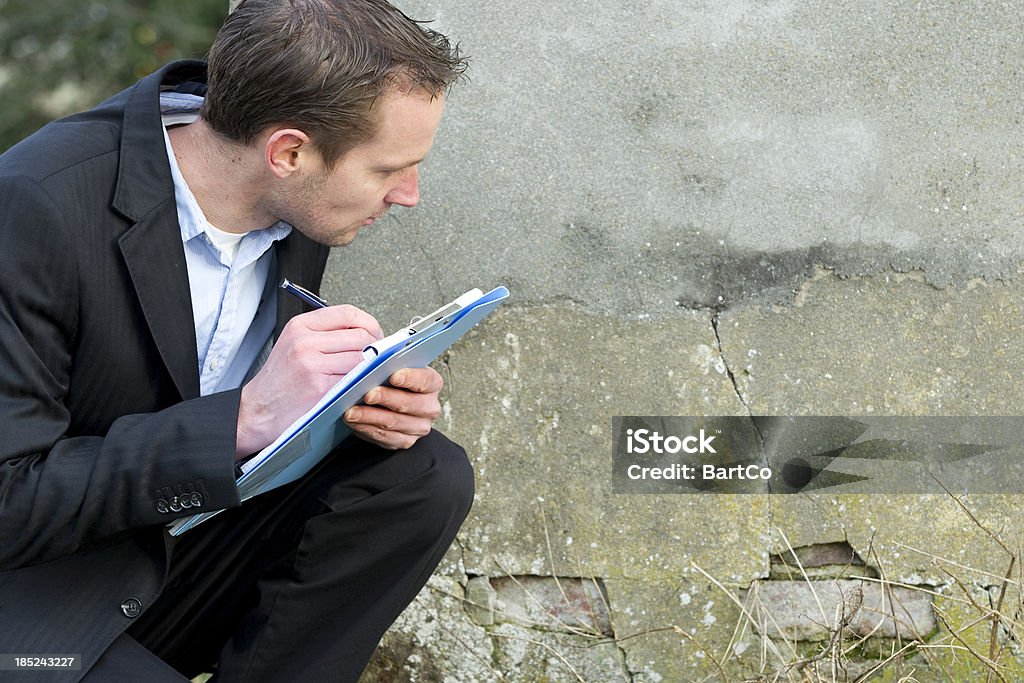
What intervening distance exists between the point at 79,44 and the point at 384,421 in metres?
4.48

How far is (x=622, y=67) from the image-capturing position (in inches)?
93.7

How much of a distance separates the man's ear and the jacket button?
781 mm

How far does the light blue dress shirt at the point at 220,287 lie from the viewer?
191cm

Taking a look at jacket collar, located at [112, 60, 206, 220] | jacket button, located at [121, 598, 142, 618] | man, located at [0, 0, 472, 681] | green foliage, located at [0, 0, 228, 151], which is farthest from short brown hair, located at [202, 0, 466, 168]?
green foliage, located at [0, 0, 228, 151]

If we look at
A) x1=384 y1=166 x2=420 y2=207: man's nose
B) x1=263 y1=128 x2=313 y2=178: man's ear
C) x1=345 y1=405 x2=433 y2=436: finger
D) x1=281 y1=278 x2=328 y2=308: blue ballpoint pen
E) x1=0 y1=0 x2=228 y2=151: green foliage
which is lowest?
x1=0 y1=0 x2=228 y2=151: green foliage

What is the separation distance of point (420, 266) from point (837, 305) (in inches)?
37.1

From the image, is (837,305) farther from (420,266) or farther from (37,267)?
(37,267)

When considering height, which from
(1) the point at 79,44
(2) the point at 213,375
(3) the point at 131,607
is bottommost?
(1) the point at 79,44

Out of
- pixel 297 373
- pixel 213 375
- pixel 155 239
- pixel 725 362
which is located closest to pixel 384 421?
pixel 297 373

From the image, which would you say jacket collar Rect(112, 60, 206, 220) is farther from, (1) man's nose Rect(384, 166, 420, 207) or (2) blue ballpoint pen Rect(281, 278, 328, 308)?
(1) man's nose Rect(384, 166, 420, 207)

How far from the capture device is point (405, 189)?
199cm

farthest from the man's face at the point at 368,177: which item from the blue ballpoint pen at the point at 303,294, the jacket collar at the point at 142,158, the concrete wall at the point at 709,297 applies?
the concrete wall at the point at 709,297

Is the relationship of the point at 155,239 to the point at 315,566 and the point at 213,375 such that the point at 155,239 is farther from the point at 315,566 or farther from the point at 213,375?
the point at 315,566

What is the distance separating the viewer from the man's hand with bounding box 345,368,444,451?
1.75 metres
